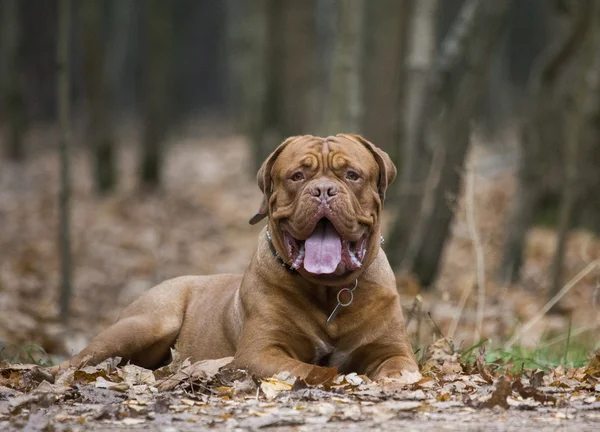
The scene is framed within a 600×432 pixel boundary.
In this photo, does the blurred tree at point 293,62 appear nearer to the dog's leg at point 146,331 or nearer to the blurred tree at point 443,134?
the blurred tree at point 443,134

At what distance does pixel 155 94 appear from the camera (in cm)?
1881

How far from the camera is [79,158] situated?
26.6 m

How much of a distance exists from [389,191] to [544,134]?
3101 millimetres

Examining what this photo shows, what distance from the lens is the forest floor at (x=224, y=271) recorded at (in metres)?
4.51

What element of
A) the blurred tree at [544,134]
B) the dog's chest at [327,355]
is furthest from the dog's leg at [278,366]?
the blurred tree at [544,134]

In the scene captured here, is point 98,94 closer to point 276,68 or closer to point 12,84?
point 12,84

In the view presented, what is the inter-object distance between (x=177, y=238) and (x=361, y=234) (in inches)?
377

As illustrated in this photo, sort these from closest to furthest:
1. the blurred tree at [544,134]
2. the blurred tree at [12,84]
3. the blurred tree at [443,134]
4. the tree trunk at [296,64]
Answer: the blurred tree at [443,134] → the blurred tree at [544,134] → the tree trunk at [296,64] → the blurred tree at [12,84]

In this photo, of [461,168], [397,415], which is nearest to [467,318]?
[461,168]

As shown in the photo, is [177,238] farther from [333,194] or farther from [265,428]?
[265,428]

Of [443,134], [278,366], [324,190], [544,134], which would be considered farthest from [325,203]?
[544,134]

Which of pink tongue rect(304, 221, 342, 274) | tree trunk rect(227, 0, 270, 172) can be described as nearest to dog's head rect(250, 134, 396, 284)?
pink tongue rect(304, 221, 342, 274)

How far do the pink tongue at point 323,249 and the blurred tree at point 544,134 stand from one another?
5.34 m

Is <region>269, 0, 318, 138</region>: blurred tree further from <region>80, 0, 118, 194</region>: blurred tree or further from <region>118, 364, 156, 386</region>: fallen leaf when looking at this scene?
<region>118, 364, 156, 386</region>: fallen leaf
